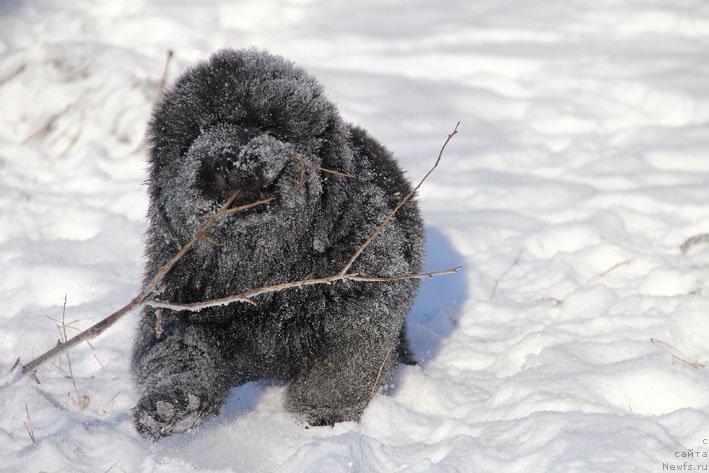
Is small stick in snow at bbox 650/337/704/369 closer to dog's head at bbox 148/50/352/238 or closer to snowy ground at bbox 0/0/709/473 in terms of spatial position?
snowy ground at bbox 0/0/709/473

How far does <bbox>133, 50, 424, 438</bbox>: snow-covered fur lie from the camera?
290cm

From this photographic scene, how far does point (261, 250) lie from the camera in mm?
3018

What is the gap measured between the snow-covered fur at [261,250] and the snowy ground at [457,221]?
0.24m

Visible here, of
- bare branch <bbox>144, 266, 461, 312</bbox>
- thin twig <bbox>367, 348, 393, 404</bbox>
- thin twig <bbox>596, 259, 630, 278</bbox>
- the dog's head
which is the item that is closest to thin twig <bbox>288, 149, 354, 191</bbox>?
the dog's head

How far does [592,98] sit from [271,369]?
5.20 metres

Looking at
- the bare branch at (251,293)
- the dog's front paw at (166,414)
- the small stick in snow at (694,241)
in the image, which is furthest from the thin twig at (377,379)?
the small stick in snow at (694,241)

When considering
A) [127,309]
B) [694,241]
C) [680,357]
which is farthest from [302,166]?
[694,241]

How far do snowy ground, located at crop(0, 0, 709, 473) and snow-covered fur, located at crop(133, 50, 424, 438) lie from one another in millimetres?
243

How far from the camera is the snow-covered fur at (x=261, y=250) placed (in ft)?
9.53

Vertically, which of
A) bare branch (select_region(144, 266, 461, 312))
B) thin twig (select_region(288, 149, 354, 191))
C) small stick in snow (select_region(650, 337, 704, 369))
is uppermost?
thin twig (select_region(288, 149, 354, 191))

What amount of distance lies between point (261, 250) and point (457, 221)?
2856mm

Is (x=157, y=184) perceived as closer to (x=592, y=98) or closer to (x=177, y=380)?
(x=177, y=380)

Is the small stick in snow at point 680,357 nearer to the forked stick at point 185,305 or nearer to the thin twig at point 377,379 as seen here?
the thin twig at point 377,379

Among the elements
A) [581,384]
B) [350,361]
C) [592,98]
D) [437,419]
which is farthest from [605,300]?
[592,98]
